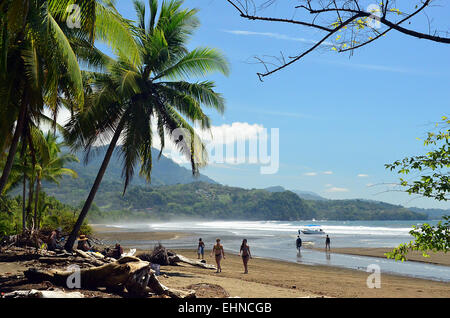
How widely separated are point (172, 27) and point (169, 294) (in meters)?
12.3

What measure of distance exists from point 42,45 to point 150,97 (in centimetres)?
671

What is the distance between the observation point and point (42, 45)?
9.24 m

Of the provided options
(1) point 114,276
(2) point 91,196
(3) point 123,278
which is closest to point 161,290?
(3) point 123,278

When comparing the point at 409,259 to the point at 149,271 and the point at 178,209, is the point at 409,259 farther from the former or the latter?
the point at 178,209

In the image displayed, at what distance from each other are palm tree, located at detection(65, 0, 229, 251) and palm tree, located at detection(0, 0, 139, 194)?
10.5 feet

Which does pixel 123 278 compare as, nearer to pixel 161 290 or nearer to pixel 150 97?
pixel 161 290

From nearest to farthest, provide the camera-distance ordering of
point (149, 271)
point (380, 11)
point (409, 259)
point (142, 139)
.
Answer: point (380, 11) < point (149, 271) < point (142, 139) < point (409, 259)

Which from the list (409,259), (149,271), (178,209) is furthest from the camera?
(178,209)

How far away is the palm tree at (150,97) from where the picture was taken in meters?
14.9

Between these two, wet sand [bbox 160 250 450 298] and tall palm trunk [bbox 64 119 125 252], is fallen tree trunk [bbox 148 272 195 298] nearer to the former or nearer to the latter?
wet sand [bbox 160 250 450 298]

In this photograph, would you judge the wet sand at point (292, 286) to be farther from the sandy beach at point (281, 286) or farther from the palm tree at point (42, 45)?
the palm tree at point (42, 45)

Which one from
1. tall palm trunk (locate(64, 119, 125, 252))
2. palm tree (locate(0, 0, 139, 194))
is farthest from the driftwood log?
tall palm trunk (locate(64, 119, 125, 252))
